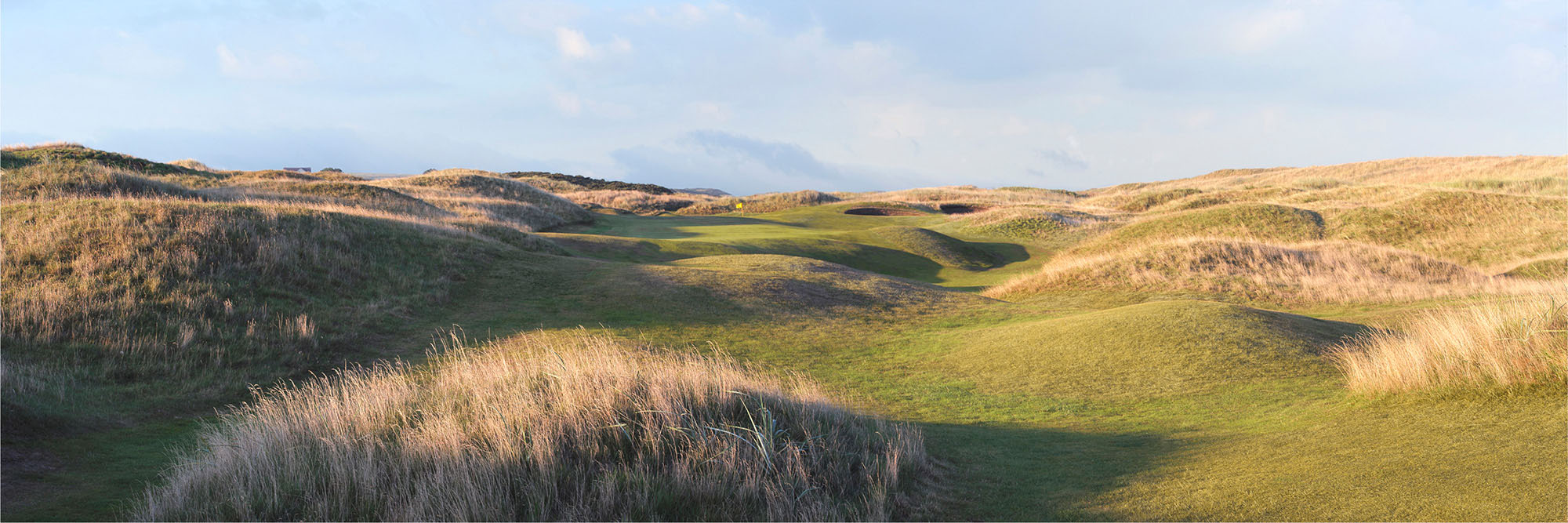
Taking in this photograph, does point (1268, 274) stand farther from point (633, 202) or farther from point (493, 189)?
point (633, 202)

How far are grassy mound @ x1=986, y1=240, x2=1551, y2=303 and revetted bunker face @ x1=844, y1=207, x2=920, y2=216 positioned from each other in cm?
2720

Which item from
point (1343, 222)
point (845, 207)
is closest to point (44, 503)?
point (1343, 222)

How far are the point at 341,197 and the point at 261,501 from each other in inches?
1240

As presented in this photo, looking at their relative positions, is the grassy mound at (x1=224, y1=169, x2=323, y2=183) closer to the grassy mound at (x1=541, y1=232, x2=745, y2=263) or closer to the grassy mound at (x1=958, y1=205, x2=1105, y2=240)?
the grassy mound at (x1=541, y1=232, x2=745, y2=263)

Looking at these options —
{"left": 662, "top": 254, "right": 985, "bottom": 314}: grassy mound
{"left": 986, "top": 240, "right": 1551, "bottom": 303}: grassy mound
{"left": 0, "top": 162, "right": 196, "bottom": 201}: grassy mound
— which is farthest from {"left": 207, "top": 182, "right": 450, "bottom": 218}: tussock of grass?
{"left": 986, "top": 240, "right": 1551, "bottom": 303}: grassy mound

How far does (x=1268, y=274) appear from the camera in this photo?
68.9ft

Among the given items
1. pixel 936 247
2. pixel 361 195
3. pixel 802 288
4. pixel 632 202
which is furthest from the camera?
pixel 632 202

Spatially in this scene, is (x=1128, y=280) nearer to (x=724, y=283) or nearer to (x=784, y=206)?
(x=724, y=283)

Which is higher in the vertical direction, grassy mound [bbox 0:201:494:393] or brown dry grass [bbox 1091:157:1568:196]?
brown dry grass [bbox 1091:157:1568:196]

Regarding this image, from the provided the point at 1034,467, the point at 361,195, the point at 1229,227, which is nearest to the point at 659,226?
the point at 361,195

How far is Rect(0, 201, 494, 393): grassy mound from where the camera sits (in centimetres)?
1033

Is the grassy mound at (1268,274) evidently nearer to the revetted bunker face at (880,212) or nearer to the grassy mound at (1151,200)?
the grassy mound at (1151,200)

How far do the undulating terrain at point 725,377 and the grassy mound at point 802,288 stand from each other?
0.46 ft

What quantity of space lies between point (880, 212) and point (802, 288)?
3602 cm
